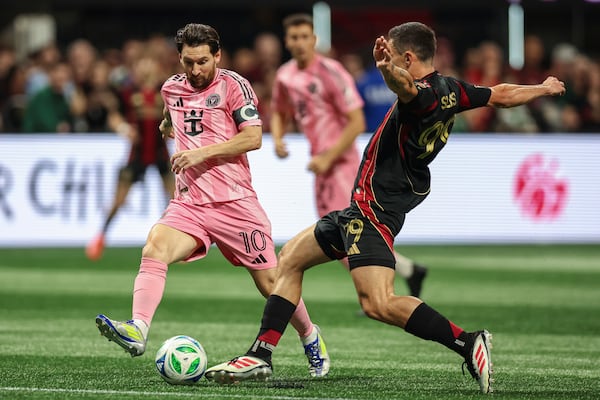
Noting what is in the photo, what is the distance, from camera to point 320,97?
38.8 feet

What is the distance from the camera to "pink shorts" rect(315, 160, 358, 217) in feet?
38.4

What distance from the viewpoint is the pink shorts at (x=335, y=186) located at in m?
11.7

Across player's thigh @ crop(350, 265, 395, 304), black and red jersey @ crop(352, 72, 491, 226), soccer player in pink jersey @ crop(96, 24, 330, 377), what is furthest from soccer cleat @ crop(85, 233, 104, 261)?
player's thigh @ crop(350, 265, 395, 304)

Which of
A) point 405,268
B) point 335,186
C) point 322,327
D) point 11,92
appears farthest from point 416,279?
point 11,92

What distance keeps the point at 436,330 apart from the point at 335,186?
461cm

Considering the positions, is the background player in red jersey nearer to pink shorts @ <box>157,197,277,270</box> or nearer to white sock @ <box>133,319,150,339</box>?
pink shorts @ <box>157,197,277,270</box>

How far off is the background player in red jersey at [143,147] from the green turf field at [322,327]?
0.65 metres

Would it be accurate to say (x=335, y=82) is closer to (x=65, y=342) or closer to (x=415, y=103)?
(x=65, y=342)

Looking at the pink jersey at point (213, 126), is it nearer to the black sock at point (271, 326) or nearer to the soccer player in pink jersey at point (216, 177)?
the soccer player in pink jersey at point (216, 177)

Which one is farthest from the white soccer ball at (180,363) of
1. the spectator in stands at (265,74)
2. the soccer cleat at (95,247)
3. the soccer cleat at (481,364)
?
the spectator in stands at (265,74)

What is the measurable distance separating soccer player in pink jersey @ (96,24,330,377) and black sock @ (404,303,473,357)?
3.49 feet

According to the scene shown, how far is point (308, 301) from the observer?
12.9 m

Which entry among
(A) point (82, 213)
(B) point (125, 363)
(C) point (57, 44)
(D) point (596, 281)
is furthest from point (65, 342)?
(C) point (57, 44)

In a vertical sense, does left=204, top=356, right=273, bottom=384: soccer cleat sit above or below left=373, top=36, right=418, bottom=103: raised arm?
below
